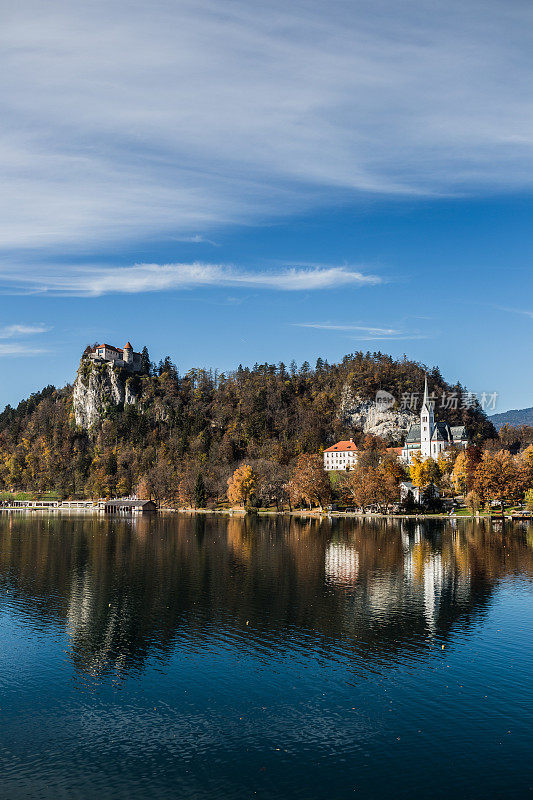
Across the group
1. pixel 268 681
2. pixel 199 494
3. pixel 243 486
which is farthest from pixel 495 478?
pixel 268 681

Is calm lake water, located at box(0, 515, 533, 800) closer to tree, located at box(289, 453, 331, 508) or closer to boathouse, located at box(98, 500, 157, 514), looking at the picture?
tree, located at box(289, 453, 331, 508)

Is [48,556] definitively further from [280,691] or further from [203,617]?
[280,691]

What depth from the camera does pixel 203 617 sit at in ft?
156

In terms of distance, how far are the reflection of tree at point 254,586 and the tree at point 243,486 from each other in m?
62.3

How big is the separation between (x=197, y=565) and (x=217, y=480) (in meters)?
124

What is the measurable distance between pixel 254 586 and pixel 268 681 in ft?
81.2

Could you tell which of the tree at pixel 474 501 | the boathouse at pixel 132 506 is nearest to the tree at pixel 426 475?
the tree at pixel 474 501

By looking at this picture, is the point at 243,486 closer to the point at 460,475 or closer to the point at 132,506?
the point at 132,506

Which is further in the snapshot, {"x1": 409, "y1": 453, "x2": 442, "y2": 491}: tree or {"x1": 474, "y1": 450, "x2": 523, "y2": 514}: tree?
{"x1": 409, "y1": 453, "x2": 442, "y2": 491}: tree

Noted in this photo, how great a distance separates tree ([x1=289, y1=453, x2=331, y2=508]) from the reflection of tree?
4727cm

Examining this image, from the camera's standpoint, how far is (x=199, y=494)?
604ft

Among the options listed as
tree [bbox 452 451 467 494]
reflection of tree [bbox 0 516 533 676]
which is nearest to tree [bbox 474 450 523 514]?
tree [bbox 452 451 467 494]

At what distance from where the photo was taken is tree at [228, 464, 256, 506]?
170m

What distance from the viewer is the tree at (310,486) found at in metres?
154
